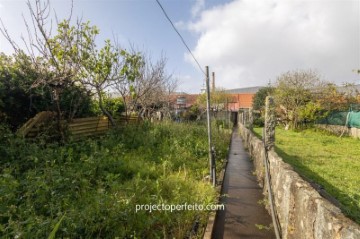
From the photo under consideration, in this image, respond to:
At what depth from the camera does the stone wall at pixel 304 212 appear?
186 centimetres

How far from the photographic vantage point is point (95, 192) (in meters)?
3.97

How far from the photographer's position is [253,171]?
286 inches

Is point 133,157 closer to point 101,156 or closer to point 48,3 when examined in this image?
point 101,156

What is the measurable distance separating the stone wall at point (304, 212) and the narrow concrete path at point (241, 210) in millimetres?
452

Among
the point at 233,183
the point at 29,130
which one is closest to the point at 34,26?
the point at 29,130

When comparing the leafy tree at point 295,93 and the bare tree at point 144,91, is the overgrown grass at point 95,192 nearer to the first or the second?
the bare tree at point 144,91

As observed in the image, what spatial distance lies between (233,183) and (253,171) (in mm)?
1368

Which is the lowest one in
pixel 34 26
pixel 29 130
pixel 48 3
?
pixel 29 130

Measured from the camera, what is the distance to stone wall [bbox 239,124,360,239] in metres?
1.86

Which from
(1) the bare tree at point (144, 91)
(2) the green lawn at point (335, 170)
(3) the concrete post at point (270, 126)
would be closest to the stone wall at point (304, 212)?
(2) the green lawn at point (335, 170)

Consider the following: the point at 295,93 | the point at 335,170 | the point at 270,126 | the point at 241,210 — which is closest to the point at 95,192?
the point at 241,210

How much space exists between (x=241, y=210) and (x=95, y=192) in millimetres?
2810

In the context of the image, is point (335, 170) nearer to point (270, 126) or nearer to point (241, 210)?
point (270, 126)

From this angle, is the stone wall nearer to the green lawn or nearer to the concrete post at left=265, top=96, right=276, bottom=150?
the green lawn
